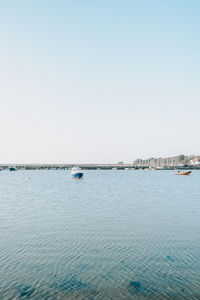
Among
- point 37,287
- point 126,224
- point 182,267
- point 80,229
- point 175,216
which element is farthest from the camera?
point 175,216

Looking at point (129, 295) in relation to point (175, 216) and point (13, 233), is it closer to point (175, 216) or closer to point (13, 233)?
point (13, 233)

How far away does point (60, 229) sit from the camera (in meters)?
23.8

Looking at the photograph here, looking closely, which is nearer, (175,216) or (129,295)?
(129,295)

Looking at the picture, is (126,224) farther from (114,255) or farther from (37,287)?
(37,287)

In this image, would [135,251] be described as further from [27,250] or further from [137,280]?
[27,250]

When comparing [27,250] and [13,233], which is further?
[13,233]

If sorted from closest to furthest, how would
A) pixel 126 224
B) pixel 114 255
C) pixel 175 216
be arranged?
pixel 114 255, pixel 126 224, pixel 175 216

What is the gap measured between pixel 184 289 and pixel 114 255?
217 inches

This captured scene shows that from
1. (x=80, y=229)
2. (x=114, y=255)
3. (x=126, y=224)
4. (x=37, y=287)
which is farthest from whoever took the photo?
(x=126, y=224)

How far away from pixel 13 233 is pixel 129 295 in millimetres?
13743

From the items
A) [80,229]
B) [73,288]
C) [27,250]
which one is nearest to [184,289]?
[73,288]

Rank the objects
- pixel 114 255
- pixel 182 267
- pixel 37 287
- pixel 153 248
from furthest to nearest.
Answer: pixel 153 248 → pixel 114 255 → pixel 182 267 → pixel 37 287

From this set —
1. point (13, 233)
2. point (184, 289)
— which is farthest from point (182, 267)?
point (13, 233)

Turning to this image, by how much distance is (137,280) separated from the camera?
13156 millimetres
